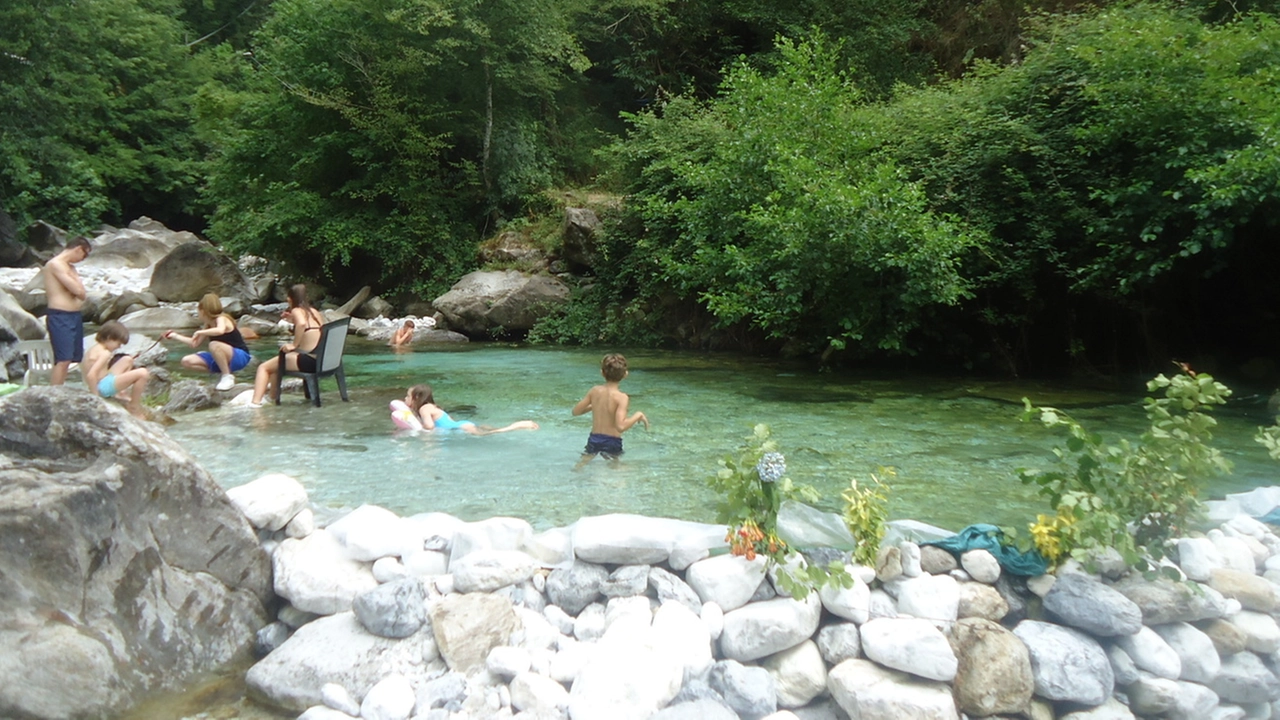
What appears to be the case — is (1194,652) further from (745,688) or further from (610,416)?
(610,416)

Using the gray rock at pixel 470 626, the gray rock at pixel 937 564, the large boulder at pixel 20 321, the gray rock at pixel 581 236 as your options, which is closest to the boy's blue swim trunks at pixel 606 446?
the gray rock at pixel 470 626

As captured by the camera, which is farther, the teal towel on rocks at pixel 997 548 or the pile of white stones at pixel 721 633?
the teal towel on rocks at pixel 997 548

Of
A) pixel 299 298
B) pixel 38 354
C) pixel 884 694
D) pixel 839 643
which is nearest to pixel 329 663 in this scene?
pixel 839 643

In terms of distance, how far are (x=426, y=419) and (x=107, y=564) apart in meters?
4.16

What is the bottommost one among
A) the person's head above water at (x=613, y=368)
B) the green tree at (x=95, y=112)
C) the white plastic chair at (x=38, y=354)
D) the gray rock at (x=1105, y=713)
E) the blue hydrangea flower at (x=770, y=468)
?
the gray rock at (x=1105, y=713)

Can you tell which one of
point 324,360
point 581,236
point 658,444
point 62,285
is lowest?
point 658,444

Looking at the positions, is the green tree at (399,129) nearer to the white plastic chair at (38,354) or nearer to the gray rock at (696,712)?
→ the white plastic chair at (38,354)

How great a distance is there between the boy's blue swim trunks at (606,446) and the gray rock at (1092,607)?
330 centimetres

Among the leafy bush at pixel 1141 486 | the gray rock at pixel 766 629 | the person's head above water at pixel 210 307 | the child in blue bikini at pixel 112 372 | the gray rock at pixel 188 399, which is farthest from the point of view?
the person's head above water at pixel 210 307

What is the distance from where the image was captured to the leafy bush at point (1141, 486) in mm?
3908

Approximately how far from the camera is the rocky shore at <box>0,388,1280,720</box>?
3.57 meters

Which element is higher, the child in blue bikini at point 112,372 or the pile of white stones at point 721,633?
the child in blue bikini at point 112,372

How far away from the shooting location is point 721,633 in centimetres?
385

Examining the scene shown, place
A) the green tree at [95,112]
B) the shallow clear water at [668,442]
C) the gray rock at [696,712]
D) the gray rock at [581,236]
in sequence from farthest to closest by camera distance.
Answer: the green tree at [95,112] → the gray rock at [581,236] → the shallow clear water at [668,442] → the gray rock at [696,712]
